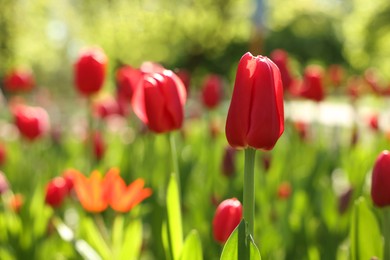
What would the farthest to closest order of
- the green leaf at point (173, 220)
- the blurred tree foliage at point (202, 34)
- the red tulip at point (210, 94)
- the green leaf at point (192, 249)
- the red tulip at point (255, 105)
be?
the blurred tree foliage at point (202, 34) < the red tulip at point (210, 94) < the green leaf at point (173, 220) < the green leaf at point (192, 249) < the red tulip at point (255, 105)

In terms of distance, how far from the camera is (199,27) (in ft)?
75.7

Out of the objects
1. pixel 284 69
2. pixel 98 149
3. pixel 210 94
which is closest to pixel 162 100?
pixel 284 69

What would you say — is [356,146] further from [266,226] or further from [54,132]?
[54,132]

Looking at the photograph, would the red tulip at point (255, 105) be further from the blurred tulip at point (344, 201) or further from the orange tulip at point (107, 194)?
the blurred tulip at point (344, 201)

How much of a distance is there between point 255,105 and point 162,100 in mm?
404

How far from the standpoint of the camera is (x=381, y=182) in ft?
4.13

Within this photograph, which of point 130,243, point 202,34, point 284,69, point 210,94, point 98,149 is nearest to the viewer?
point 130,243

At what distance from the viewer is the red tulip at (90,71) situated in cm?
243

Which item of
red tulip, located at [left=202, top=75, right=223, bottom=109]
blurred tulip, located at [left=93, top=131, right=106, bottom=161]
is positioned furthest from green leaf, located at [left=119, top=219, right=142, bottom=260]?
red tulip, located at [left=202, top=75, right=223, bottom=109]

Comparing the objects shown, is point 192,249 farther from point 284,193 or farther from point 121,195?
point 284,193

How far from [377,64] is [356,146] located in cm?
2169

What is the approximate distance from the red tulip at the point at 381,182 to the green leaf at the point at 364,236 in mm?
77

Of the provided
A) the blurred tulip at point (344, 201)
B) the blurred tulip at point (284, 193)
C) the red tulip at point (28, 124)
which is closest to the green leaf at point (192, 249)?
the blurred tulip at point (344, 201)

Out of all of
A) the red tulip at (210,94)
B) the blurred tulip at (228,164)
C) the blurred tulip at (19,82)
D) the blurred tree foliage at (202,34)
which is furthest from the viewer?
the blurred tree foliage at (202,34)
